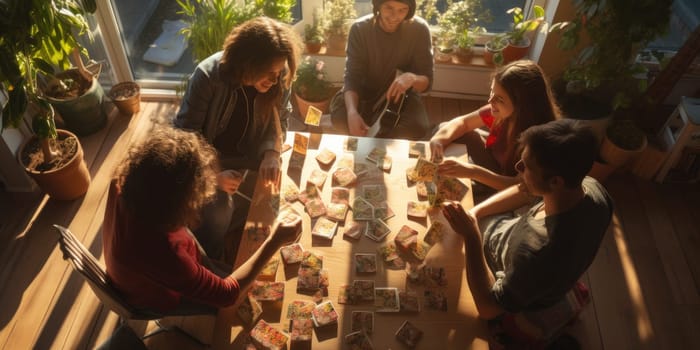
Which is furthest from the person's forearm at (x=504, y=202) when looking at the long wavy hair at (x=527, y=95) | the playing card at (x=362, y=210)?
the playing card at (x=362, y=210)

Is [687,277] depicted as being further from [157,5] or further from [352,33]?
[157,5]

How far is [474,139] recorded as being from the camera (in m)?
2.50

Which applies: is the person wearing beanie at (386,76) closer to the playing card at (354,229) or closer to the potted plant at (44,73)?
the playing card at (354,229)

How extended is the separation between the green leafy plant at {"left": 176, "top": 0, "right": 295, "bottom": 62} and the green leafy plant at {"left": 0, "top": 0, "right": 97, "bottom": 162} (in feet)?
2.04

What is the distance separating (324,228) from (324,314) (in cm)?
37

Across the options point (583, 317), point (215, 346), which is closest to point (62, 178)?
point (215, 346)

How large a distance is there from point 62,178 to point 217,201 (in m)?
1.21

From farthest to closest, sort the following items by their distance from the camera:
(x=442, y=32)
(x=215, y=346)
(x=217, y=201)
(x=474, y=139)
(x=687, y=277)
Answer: (x=442, y=32), (x=687, y=277), (x=474, y=139), (x=217, y=201), (x=215, y=346)

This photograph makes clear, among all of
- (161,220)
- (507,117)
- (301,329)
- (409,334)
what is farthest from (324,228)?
(507,117)

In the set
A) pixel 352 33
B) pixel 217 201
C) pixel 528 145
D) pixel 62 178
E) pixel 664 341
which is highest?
pixel 528 145

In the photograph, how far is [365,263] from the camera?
1.75 metres

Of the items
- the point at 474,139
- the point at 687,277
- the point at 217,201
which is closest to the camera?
the point at 217,201

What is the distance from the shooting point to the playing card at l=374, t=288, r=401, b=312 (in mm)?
1616

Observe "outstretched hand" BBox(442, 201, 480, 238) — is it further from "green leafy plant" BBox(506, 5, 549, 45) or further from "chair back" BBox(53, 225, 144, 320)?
"green leafy plant" BBox(506, 5, 549, 45)
